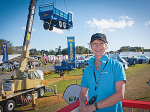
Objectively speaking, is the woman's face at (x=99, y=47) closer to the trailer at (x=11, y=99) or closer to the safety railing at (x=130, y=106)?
the safety railing at (x=130, y=106)

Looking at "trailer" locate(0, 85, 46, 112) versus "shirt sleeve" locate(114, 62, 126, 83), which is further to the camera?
"trailer" locate(0, 85, 46, 112)

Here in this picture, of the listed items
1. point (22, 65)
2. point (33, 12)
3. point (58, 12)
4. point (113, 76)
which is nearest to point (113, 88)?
point (113, 76)

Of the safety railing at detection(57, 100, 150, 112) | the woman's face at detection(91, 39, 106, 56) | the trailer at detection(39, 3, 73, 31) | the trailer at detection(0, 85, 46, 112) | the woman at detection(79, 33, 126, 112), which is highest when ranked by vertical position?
the trailer at detection(39, 3, 73, 31)

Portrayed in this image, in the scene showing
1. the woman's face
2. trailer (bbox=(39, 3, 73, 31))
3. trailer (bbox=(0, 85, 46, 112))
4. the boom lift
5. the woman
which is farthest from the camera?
trailer (bbox=(39, 3, 73, 31))

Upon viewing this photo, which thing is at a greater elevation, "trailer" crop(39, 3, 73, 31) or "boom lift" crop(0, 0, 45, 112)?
"trailer" crop(39, 3, 73, 31)

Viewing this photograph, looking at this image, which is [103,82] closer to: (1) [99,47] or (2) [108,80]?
(2) [108,80]

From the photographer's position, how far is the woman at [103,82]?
1.08 m

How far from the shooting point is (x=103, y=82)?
1.16 m

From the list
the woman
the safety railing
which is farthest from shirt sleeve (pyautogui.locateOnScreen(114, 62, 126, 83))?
the safety railing

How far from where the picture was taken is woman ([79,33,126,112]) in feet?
3.55

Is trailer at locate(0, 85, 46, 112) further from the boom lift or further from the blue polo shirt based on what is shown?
the blue polo shirt

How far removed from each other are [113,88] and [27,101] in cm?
646

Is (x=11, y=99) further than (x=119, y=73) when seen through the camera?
Yes

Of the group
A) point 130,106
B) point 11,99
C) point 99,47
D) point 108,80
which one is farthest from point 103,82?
point 11,99
